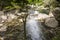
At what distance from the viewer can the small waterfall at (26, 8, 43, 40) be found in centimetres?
971

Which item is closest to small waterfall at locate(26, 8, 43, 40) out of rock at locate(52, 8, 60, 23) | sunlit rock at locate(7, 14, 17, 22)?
sunlit rock at locate(7, 14, 17, 22)

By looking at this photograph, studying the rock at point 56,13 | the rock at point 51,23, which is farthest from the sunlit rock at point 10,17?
the rock at point 56,13

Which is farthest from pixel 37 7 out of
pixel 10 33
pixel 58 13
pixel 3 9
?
pixel 10 33

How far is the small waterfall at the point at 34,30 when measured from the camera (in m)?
9.71

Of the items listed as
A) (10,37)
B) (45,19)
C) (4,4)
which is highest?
(4,4)

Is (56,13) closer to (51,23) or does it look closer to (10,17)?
(51,23)

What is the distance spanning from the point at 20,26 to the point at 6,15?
5.11ft

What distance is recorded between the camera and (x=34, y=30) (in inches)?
396

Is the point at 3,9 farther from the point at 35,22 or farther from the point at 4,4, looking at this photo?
the point at 35,22

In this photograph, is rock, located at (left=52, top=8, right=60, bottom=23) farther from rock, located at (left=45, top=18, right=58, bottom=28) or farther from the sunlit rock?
the sunlit rock

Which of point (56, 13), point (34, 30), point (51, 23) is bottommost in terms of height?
point (34, 30)

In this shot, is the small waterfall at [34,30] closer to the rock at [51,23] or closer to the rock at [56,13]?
the rock at [51,23]

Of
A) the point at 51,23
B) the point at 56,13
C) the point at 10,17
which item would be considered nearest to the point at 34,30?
the point at 51,23

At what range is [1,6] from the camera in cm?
1184
